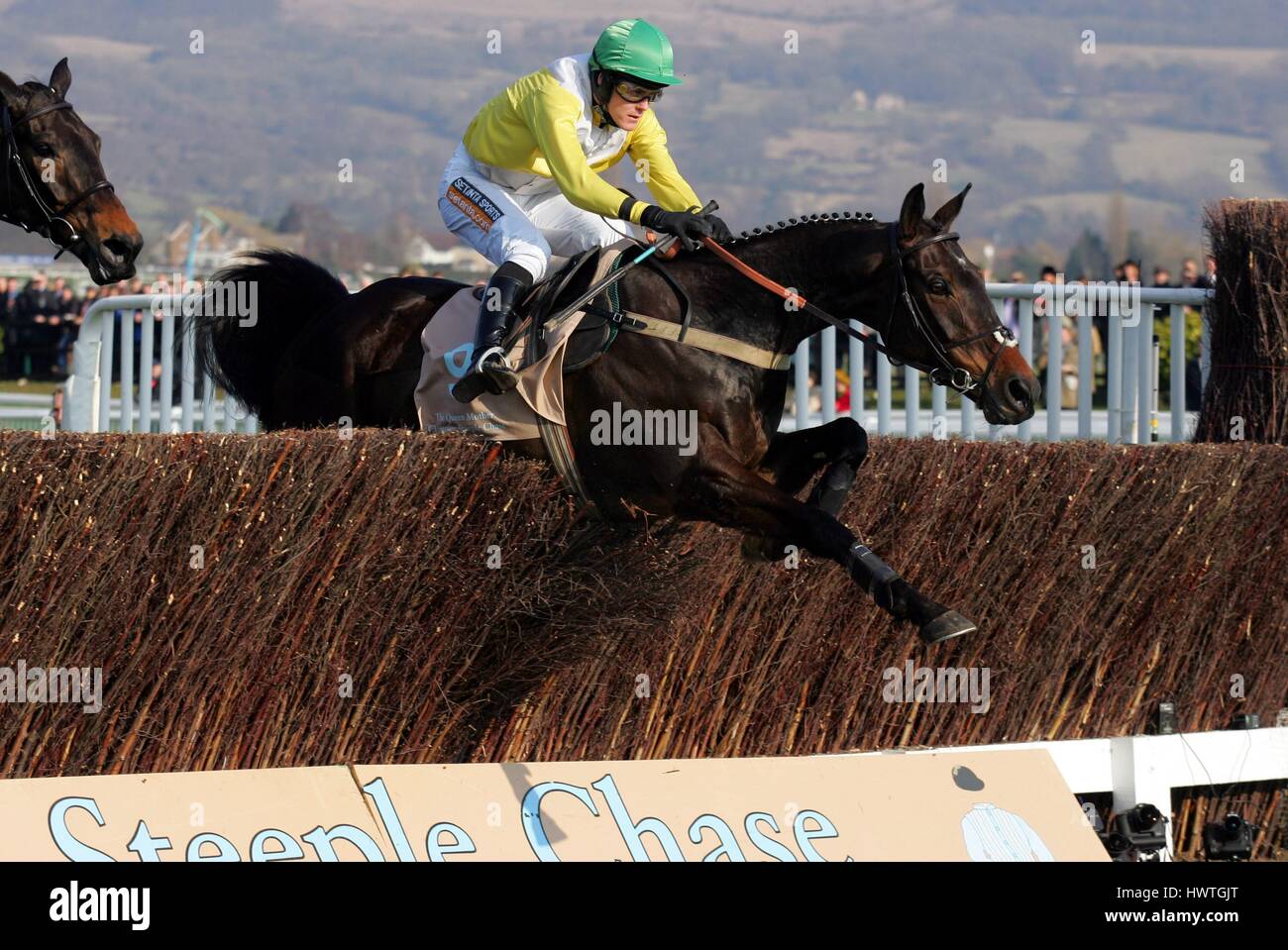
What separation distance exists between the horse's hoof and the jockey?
4.82 ft

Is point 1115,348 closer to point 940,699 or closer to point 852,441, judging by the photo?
point 940,699

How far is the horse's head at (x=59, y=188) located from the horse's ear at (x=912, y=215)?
8.07 feet

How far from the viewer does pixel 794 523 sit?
199 inches

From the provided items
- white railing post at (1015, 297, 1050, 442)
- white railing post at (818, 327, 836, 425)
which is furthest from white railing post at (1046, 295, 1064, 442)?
white railing post at (818, 327, 836, 425)

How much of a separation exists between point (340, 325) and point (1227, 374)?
379 centimetres

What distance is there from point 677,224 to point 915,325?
806 millimetres

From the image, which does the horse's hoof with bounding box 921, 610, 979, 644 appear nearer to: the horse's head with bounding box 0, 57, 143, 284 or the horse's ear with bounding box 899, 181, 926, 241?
the horse's ear with bounding box 899, 181, 926, 241

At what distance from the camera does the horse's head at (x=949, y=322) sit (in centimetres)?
511

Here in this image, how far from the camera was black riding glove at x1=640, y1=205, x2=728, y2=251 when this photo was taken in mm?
5305

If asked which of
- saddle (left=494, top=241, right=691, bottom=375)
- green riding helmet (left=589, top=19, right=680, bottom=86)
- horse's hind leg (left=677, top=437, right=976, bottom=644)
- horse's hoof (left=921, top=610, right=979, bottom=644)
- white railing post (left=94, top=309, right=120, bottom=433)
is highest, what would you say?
green riding helmet (left=589, top=19, right=680, bottom=86)

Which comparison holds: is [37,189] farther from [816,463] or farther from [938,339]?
[938,339]

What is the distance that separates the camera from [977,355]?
16.9 ft

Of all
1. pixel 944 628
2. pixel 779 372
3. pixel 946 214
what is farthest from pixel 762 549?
pixel 946 214

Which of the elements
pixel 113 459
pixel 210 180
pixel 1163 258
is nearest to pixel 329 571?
pixel 113 459
